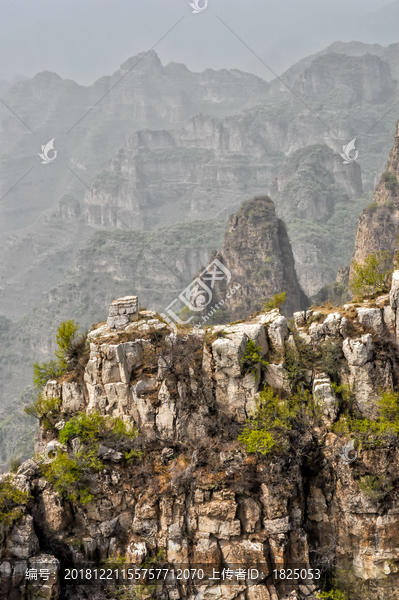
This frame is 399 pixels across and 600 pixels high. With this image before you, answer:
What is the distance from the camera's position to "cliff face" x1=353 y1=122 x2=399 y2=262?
55.4 m

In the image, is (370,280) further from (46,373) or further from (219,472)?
(46,373)

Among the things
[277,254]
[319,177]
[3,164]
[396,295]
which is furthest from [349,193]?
[3,164]

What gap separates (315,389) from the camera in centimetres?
1795

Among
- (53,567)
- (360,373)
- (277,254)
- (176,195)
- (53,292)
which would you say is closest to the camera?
(53,567)

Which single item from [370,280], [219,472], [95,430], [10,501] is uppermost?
[370,280]

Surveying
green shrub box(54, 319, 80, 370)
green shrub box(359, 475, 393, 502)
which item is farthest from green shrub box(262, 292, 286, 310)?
green shrub box(54, 319, 80, 370)

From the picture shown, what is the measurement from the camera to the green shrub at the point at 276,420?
17.6m

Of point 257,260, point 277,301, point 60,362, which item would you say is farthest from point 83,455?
point 257,260

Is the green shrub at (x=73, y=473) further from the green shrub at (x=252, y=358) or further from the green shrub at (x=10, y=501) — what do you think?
the green shrub at (x=252, y=358)

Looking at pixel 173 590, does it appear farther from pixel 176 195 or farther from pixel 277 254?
pixel 176 195

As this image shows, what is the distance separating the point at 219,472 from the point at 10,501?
679cm

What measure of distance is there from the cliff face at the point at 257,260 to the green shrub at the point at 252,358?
44320 mm

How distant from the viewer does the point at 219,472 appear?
17531 mm

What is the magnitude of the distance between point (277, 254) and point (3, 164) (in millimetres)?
160825
